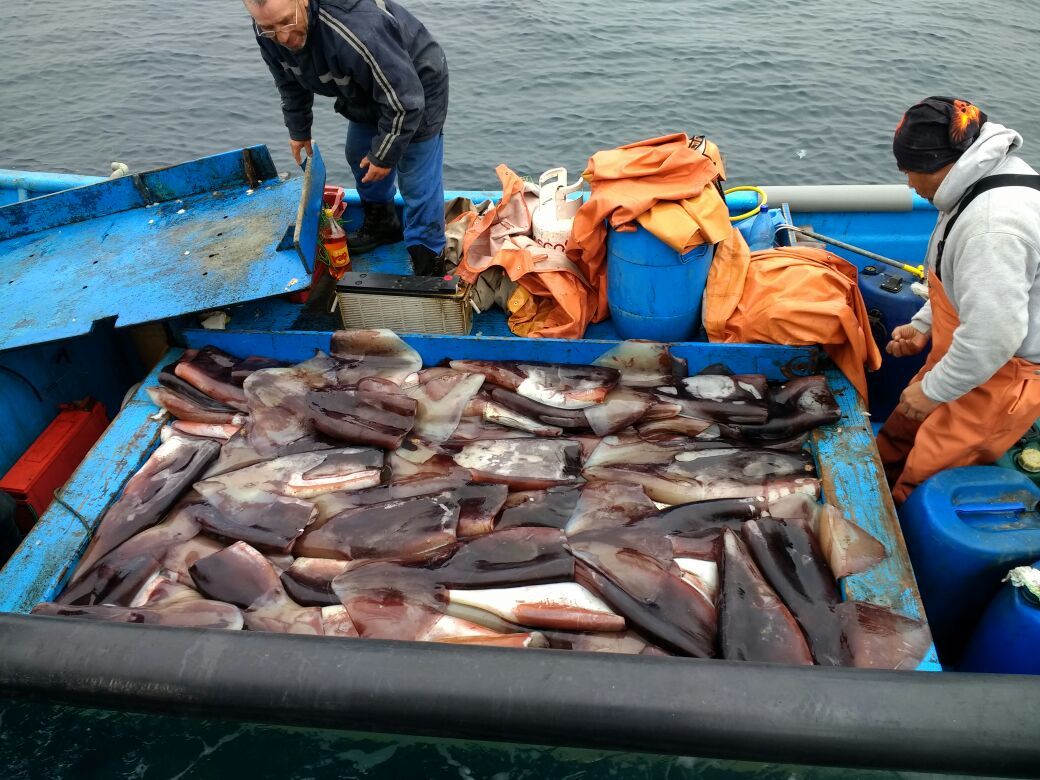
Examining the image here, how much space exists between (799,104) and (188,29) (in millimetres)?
12965

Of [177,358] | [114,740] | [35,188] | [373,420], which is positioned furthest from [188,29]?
[114,740]

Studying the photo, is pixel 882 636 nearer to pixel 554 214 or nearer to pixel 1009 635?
pixel 1009 635

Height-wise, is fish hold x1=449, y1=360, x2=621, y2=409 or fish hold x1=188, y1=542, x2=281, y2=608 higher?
fish hold x1=449, y1=360, x2=621, y2=409

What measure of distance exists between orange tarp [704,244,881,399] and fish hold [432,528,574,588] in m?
2.00

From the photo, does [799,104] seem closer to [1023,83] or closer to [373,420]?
[1023,83]

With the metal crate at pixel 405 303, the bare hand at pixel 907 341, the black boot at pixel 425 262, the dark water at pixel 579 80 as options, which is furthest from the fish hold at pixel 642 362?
the dark water at pixel 579 80

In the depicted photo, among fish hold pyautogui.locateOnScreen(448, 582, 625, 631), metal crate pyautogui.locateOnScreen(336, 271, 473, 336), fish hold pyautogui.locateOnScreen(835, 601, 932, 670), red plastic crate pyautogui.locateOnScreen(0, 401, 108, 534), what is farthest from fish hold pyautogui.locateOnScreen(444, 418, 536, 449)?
red plastic crate pyautogui.locateOnScreen(0, 401, 108, 534)

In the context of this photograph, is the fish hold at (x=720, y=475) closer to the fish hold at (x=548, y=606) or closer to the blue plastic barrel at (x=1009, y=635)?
the fish hold at (x=548, y=606)

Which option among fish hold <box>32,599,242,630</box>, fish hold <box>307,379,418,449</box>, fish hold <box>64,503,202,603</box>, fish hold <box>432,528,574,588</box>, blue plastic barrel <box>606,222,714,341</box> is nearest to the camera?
fish hold <box>32,599,242,630</box>

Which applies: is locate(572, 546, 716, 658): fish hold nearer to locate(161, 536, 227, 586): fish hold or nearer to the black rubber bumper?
the black rubber bumper

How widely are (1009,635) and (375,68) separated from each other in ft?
14.4

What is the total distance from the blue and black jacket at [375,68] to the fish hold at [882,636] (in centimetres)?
369

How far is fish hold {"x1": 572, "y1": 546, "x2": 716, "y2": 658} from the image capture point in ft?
10.1

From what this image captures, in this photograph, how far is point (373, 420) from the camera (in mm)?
4230
